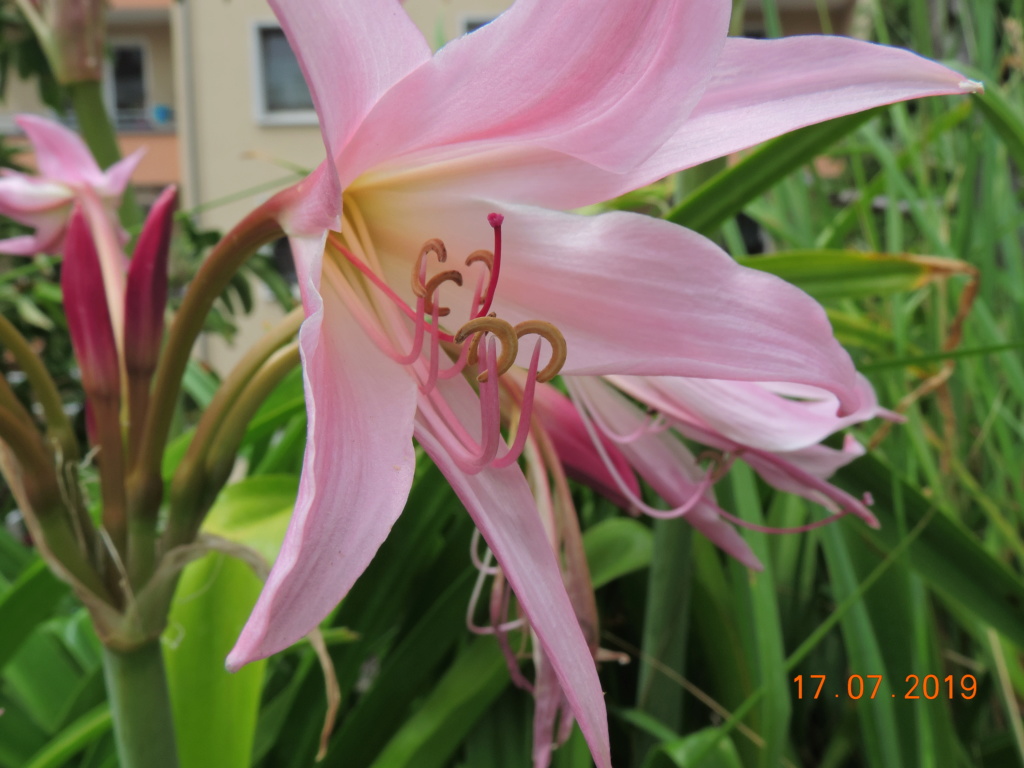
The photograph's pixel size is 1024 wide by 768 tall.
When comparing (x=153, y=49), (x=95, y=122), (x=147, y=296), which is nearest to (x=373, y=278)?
(x=147, y=296)

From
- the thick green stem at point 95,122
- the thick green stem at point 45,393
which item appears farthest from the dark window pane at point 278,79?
the thick green stem at point 45,393

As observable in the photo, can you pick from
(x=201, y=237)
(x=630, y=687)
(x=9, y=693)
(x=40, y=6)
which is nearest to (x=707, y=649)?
(x=630, y=687)

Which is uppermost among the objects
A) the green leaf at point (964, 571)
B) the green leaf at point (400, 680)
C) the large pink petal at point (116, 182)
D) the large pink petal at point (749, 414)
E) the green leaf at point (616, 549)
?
the large pink petal at point (116, 182)

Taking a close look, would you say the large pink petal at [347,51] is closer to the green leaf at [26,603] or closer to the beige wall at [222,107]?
the green leaf at [26,603]

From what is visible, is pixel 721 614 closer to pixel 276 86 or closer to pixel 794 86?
pixel 794 86

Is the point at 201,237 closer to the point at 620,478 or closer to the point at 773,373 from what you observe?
the point at 620,478

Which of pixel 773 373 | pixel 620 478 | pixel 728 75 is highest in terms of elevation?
pixel 728 75

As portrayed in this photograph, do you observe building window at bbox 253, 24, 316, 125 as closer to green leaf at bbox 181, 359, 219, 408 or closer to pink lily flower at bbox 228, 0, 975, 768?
green leaf at bbox 181, 359, 219, 408
